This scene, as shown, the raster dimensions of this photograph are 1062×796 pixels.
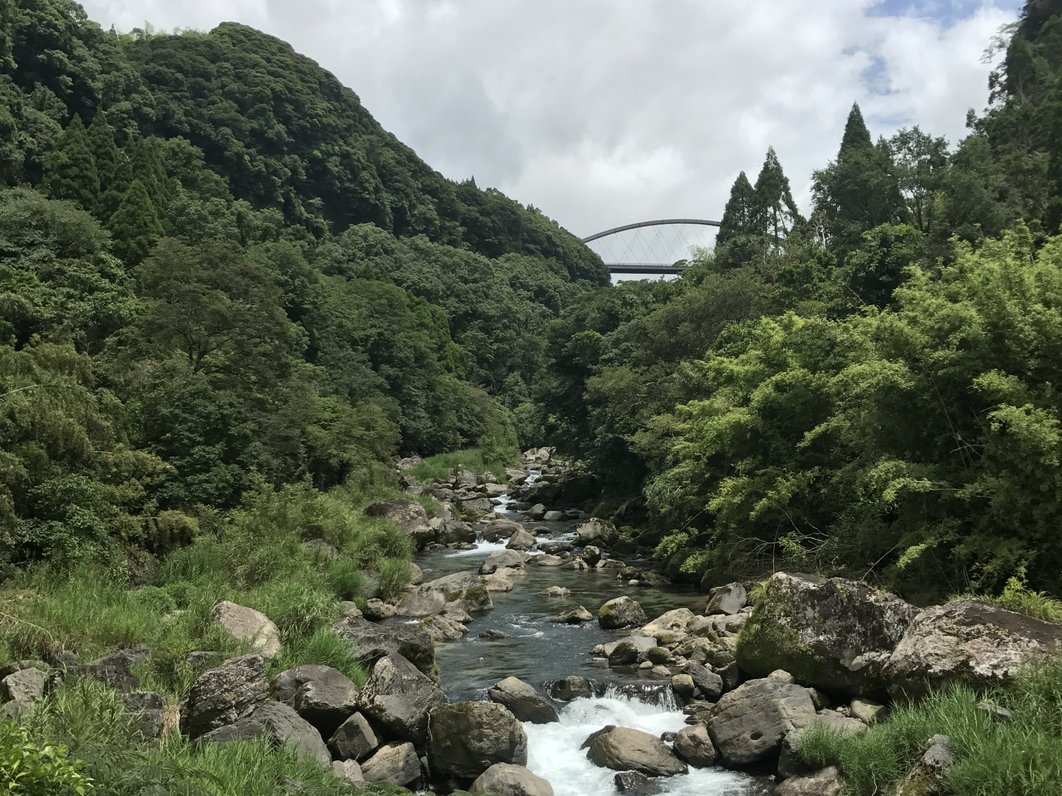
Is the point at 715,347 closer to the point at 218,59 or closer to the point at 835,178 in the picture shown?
the point at 835,178

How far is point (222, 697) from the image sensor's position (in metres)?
10.2

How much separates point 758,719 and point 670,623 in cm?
638

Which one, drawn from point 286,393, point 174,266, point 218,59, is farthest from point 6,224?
point 218,59

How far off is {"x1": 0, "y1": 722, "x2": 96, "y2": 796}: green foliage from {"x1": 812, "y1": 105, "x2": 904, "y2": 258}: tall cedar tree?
39.2 m

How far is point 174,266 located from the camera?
82.4ft

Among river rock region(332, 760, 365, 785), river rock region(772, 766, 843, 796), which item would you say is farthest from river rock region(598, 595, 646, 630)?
river rock region(332, 760, 365, 785)

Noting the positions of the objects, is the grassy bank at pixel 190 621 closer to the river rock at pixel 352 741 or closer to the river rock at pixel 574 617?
the river rock at pixel 352 741

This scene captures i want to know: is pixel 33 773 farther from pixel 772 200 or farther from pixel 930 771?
pixel 772 200

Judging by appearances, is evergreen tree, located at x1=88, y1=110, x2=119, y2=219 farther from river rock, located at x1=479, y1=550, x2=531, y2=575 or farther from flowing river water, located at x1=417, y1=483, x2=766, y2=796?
flowing river water, located at x1=417, y1=483, x2=766, y2=796

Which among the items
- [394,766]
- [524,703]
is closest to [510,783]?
[394,766]

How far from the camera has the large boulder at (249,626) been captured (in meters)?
12.8

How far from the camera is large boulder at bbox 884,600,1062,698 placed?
9109mm

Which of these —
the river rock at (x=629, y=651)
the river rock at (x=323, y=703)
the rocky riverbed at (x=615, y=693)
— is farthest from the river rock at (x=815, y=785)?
the river rock at (x=323, y=703)

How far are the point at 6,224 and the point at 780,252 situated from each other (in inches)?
1569
